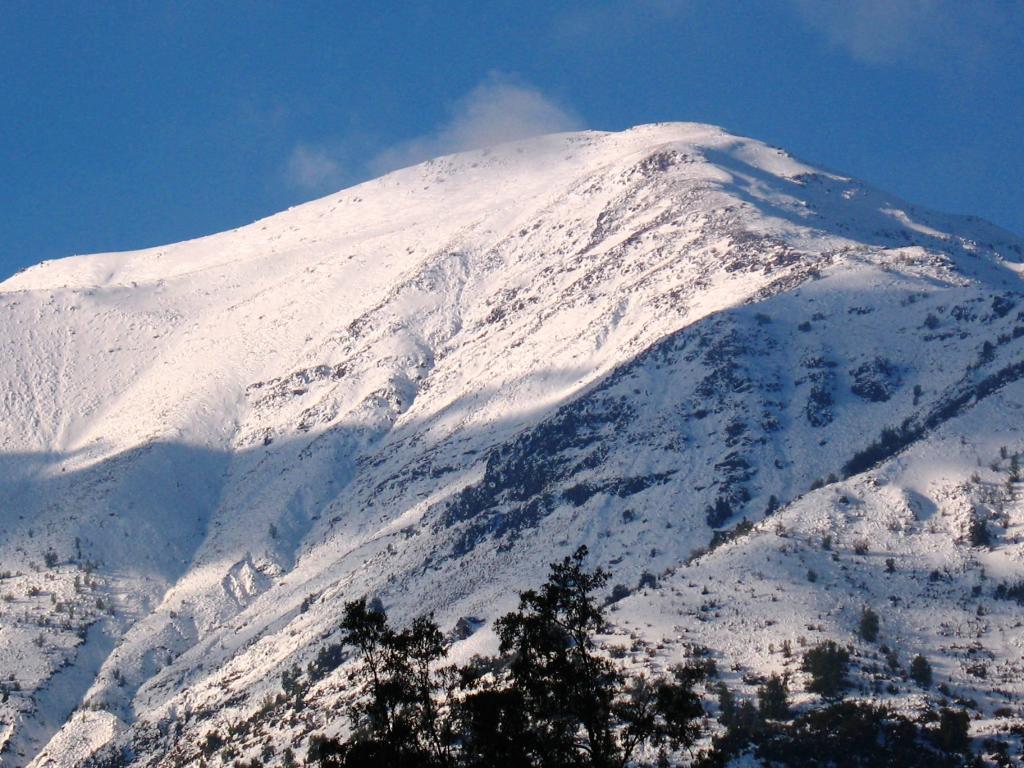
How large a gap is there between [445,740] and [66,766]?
453 ft

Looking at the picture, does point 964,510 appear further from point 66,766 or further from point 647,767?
point 66,766

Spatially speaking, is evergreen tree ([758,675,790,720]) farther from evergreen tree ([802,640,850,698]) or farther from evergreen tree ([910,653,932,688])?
evergreen tree ([910,653,932,688])

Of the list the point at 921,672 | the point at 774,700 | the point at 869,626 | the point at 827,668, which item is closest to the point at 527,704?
the point at 774,700

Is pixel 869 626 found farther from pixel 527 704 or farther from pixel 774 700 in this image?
pixel 527 704

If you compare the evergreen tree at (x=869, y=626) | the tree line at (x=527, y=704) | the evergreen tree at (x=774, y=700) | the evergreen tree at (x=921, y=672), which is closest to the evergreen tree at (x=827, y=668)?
the evergreen tree at (x=774, y=700)

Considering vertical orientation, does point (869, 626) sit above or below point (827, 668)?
above

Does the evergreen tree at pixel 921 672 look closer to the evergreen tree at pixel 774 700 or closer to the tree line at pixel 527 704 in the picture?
the evergreen tree at pixel 774 700

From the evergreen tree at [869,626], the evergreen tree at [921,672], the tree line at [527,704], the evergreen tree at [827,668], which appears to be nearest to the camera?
the tree line at [527,704]

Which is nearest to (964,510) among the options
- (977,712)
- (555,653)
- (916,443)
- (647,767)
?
(916,443)

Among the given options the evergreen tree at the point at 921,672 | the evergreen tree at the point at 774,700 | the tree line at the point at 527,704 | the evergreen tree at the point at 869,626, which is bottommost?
the tree line at the point at 527,704

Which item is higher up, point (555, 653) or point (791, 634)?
point (791, 634)

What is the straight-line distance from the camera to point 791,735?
127 meters

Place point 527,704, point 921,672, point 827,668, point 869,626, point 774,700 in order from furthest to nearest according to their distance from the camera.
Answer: point 869,626
point 921,672
point 827,668
point 774,700
point 527,704

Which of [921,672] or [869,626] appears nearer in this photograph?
[921,672]
